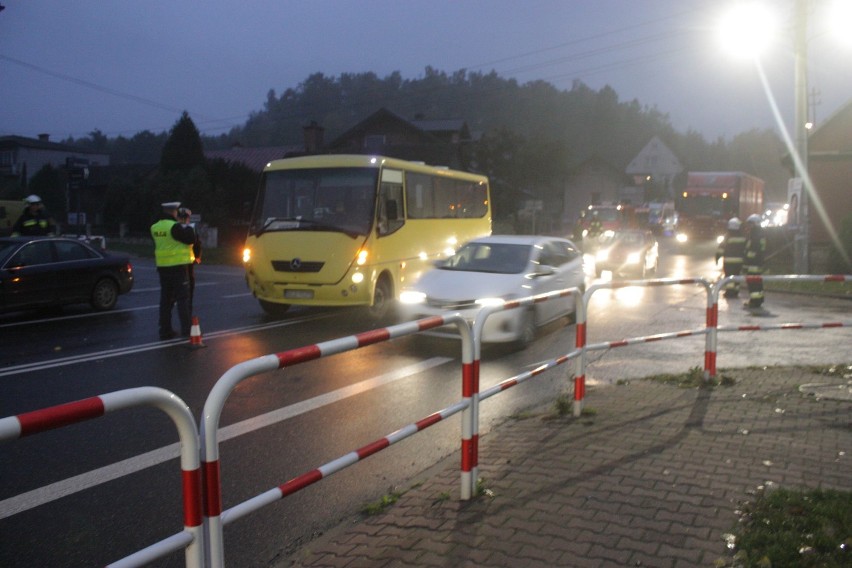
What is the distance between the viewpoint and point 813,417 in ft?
23.0

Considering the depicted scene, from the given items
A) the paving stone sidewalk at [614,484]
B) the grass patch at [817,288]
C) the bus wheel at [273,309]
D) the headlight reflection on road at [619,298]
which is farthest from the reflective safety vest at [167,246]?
the grass patch at [817,288]

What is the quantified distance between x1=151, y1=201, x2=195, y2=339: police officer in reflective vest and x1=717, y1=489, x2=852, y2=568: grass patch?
897 centimetres

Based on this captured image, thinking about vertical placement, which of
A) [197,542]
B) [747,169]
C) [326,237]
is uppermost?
[747,169]

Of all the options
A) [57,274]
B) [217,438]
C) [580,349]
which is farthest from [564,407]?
[57,274]

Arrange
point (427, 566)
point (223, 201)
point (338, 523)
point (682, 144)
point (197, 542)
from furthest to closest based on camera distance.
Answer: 1. point (682, 144)
2. point (223, 201)
3. point (338, 523)
4. point (427, 566)
5. point (197, 542)

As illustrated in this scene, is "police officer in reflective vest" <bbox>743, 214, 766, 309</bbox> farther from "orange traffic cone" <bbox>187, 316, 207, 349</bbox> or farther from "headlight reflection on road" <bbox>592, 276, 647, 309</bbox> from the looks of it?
"orange traffic cone" <bbox>187, 316, 207, 349</bbox>

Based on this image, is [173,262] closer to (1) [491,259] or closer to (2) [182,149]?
(1) [491,259]

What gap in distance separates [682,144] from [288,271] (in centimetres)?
15250

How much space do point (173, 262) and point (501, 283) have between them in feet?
15.7

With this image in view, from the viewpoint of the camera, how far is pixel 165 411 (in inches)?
111

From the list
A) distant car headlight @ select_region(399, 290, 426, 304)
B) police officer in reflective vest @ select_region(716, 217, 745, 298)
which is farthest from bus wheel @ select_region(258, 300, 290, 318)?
police officer in reflective vest @ select_region(716, 217, 745, 298)

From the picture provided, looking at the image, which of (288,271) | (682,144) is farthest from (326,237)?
(682,144)

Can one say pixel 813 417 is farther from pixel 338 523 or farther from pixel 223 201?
pixel 223 201

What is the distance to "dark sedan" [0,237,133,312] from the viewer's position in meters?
13.5
